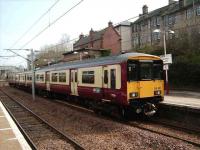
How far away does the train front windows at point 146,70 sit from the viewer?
15.1 meters

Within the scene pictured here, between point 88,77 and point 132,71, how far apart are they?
470 cm

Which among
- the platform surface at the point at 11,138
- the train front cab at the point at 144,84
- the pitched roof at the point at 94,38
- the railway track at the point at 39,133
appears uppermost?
the pitched roof at the point at 94,38

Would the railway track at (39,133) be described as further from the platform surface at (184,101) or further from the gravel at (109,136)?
the platform surface at (184,101)

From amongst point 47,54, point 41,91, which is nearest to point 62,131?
point 41,91

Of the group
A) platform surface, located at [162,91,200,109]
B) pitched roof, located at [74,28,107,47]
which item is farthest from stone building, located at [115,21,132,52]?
platform surface, located at [162,91,200,109]

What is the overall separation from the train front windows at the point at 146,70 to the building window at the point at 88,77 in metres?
3.82

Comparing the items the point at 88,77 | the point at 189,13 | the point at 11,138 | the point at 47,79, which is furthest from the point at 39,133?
the point at 189,13

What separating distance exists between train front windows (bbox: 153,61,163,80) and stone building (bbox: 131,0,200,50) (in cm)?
2385

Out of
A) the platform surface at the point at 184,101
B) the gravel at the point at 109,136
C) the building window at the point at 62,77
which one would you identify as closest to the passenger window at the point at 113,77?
the gravel at the point at 109,136

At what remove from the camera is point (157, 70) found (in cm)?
1584

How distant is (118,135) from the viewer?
39.6ft

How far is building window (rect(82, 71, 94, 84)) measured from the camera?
18188 millimetres

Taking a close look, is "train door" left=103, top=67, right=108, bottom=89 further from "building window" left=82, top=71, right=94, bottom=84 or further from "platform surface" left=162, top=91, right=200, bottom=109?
"platform surface" left=162, top=91, right=200, bottom=109

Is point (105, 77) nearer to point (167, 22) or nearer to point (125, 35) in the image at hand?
point (167, 22)
